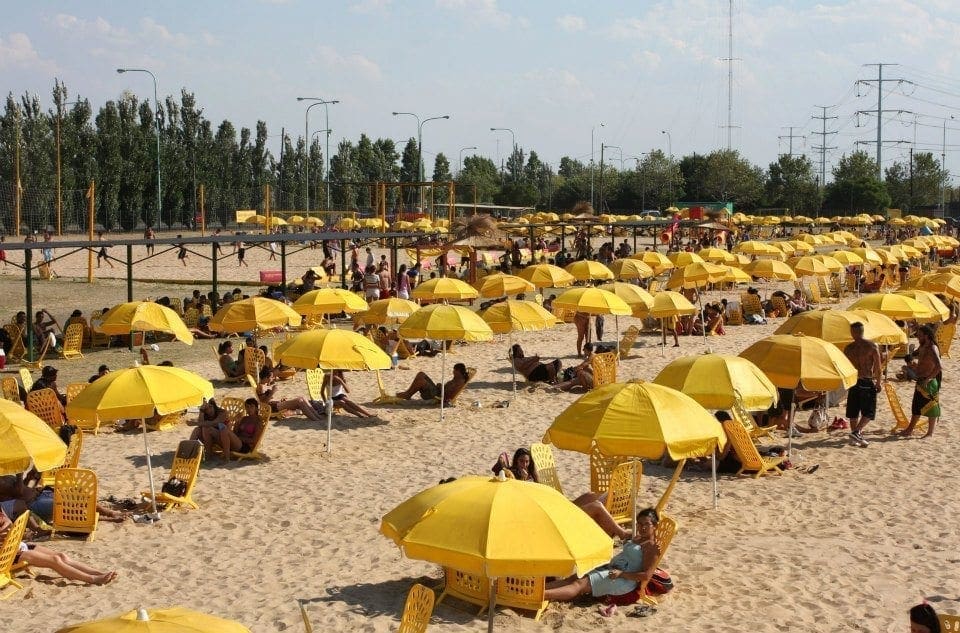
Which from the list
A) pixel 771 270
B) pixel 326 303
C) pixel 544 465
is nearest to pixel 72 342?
pixel 326 303

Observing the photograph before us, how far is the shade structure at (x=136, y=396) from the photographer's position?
929 centimetres

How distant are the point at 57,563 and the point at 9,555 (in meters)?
0.36

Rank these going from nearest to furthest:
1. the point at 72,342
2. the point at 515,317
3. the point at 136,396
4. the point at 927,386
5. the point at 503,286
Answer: the point at 136,396
the point at 927,386
the point at 515,317
the point at 72,342
the point at 503,286

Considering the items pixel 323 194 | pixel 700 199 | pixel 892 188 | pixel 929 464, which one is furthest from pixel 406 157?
pixel 929 464

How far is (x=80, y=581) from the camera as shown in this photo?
800cm

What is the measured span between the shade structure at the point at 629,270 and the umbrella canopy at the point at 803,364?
13.7 m

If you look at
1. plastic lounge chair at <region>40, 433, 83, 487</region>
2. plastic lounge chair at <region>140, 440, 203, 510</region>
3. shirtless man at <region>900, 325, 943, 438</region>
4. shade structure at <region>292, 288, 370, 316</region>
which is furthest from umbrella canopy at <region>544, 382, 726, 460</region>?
shade structure at <region>292, 288, 370, 316</region>

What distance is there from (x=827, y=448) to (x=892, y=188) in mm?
104191

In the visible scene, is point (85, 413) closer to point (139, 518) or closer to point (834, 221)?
point (139, 518)

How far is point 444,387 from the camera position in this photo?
1505 cm

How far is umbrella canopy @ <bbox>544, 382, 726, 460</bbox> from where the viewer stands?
8211 millimetres

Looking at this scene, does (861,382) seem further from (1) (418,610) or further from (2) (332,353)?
(1) (418,610)

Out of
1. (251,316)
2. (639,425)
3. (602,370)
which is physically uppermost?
(251,316)

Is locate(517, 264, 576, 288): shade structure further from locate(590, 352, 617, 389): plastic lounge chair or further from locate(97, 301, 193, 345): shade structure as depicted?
locate(97, 301, 193, 345): shade structure
